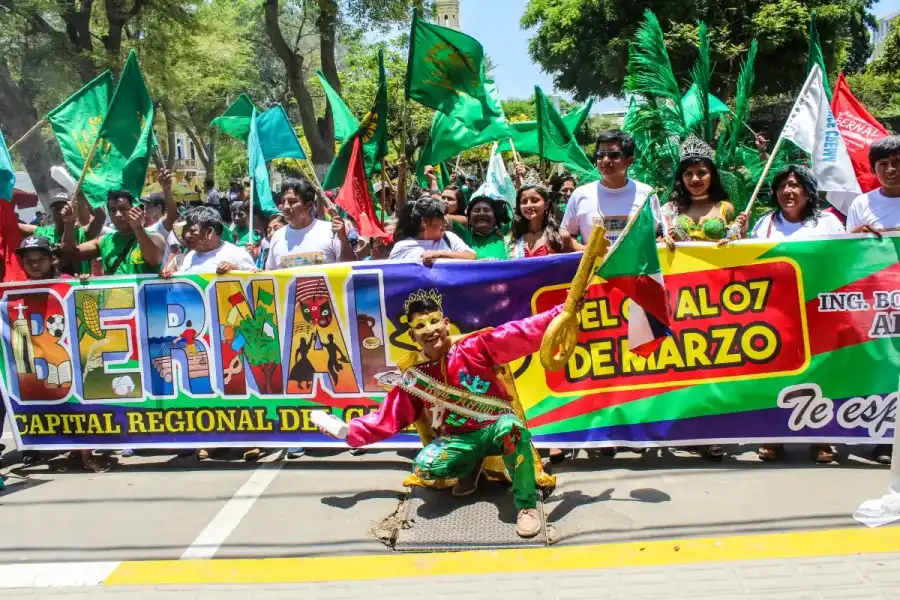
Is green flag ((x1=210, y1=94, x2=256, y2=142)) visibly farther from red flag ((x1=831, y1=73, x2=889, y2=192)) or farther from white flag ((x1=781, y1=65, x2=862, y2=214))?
red flag ((x1=831, y1=73, x2=889, y2=192))

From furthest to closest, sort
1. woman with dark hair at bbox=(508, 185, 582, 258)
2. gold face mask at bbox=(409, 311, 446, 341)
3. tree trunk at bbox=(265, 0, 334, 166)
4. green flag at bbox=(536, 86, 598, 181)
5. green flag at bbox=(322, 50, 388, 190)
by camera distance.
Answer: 1. tree trunk at bbox=(265, 0, 334, 166)
2. green flag at bbox=(536, 86, 598, 181)
3. green flag at bbox=(322, 50, 388, 190)
4. woman with dark hair at bbox=(508, 185, 582, 258)
5. gold face mask at bbox=(409, 311, 446, 341)

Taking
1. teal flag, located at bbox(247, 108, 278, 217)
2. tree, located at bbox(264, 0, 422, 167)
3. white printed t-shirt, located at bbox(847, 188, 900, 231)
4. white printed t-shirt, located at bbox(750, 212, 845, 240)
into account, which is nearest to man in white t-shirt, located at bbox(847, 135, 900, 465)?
white printed t-shirt, located at bbox(847, 188, 900, 231)

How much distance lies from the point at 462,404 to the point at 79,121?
12.8 feet

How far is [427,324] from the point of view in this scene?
13.0 ft

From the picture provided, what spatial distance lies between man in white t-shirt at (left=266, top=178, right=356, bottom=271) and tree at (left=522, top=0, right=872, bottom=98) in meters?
15.6

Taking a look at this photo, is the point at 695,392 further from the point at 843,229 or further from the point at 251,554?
the point at 251,554

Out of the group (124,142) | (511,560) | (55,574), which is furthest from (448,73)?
(55,574)

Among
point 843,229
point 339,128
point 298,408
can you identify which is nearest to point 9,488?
point 298,408

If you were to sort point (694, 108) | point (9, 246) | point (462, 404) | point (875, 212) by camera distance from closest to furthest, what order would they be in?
point (462, 404) → point (875, 212) → point (9, 246) → point (694, 108)

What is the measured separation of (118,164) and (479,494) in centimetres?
361

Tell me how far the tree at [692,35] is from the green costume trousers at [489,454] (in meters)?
16.9

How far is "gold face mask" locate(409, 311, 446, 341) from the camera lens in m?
3.96

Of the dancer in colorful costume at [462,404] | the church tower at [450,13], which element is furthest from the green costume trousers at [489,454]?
the church tower at [450,13]

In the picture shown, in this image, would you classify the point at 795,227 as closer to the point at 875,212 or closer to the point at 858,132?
the point at 875,212
